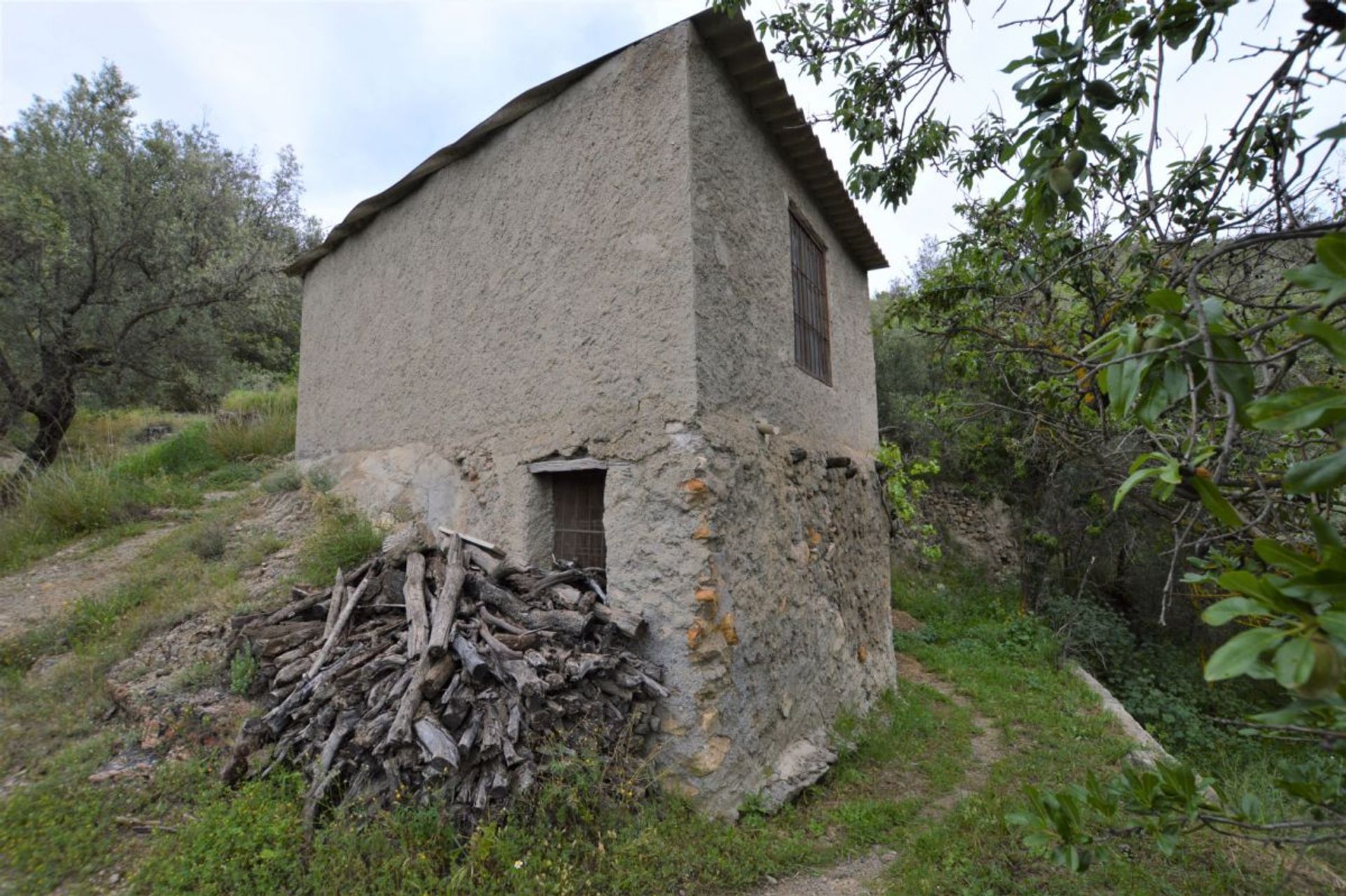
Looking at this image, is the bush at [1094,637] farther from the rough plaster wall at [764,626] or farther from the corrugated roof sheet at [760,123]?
the corrugated roof sheet at [760,123]

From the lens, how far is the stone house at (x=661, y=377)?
156 inches

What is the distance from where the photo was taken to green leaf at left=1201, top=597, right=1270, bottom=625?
1035mm

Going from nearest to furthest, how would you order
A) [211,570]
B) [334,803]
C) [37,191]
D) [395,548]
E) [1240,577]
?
[1240,577]
[334,803]
[395,548]
[211,570]
[37,191]

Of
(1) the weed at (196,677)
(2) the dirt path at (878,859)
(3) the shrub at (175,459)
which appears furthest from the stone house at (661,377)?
(3) the shrub at (175,459)

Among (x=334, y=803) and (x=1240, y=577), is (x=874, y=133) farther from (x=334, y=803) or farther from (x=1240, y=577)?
(x=334, y=803)

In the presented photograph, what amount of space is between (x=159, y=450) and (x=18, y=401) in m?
1.63

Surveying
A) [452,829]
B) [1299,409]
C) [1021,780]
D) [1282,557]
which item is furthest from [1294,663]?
[1021,780]

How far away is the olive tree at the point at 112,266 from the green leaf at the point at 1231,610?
11.4 meters

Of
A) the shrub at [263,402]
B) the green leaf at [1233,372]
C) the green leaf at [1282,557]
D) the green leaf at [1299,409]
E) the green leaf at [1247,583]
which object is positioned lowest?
the green leaf at [1247,583]

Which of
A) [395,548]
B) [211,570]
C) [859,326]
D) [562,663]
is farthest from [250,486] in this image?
[859,326]

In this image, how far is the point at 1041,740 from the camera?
230 inches

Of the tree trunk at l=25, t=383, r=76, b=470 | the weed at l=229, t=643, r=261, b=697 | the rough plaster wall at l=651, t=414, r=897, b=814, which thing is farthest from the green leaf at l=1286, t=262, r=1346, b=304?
the tree trunk at l=25, t=383, r=76, b=470

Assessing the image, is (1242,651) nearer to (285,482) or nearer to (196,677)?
(196,677)

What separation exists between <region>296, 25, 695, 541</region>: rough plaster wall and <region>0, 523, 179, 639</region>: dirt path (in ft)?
8.62
